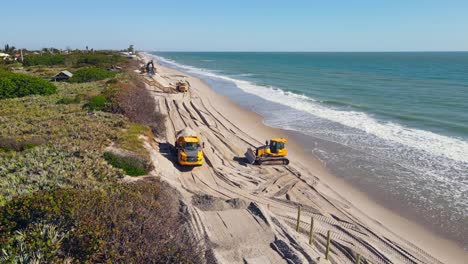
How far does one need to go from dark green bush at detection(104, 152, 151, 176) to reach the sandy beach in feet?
3.07

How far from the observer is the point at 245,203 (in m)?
14.0

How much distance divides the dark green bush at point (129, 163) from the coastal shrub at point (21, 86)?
884 inches

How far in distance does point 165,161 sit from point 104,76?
32.0 m

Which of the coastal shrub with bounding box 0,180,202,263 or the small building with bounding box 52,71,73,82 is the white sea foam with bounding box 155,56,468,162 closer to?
the coastal shrub with bounding box 0,180,202,263

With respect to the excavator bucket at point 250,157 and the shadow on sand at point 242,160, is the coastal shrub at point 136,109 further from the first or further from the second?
the excavator bucket at point 250,157

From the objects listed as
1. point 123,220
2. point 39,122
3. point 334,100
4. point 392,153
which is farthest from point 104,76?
point 123,220

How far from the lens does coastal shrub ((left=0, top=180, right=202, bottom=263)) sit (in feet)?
24.8

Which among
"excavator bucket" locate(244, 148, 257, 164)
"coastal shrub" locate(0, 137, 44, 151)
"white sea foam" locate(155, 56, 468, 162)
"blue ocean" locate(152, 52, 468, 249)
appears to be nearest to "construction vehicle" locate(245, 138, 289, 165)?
"excavator bucket" locate(244, 148, 257, 164)

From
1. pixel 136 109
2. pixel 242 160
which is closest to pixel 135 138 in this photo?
pixel 136 109

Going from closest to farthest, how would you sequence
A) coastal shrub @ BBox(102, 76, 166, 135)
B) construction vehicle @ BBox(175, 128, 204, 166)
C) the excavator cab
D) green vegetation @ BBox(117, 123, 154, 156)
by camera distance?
green vegetation @ BBox(117, 123, 154, 156), construction vehicle @ BBox(175, 128, 204, 166), the excavator cab, coastal shrub @ BBox(102, 76, 166, 135)

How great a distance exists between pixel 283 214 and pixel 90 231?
326 inches

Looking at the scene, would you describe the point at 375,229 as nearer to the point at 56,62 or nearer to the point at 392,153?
the point at 392,153

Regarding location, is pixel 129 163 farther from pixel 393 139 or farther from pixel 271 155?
pixel 393 139

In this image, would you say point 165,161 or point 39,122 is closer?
point 165,161
